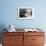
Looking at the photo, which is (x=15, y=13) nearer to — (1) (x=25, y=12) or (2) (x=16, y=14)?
(2) (x=16, y=14)

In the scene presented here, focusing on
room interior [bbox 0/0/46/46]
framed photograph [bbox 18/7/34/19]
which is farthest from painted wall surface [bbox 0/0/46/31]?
framed photograph [bbox 18/7/34/19]

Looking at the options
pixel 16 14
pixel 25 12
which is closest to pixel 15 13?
pixel 16 14

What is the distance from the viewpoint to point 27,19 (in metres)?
4.05

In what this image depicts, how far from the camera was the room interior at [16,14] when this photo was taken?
4.03m

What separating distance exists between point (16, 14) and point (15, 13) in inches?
1.8

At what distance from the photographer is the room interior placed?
4.03 metres

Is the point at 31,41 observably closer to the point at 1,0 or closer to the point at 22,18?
the point at 22,18

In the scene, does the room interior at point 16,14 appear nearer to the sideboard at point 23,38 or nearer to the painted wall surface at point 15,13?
the painted wall surface at point 15,13

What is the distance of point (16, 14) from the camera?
13.3 feet

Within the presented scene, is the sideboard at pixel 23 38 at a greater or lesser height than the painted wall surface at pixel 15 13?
lesser

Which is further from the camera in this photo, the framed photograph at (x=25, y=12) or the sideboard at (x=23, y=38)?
the framed photograph at (x=25, y=12)

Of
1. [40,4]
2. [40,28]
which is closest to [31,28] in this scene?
[40,28]

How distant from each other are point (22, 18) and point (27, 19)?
167 millimetres

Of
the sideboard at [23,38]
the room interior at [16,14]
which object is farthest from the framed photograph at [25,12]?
the sideboard at [23,38]
